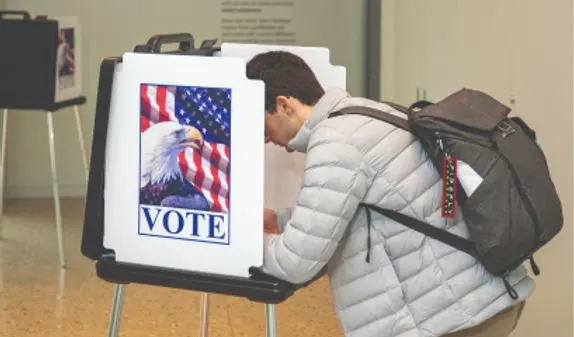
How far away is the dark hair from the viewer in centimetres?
210

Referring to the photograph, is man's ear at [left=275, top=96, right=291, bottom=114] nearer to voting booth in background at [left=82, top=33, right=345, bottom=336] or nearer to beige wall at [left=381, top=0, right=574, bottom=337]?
voting booth in background at [left=82, top=33, right=345, bottom=336]

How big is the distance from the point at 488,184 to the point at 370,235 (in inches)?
9.9

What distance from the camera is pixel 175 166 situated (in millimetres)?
1979

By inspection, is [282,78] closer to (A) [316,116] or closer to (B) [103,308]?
(A) [316,116]

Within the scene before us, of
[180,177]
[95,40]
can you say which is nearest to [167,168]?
[180,177]

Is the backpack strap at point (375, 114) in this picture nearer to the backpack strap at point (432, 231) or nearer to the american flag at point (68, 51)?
the backpack strap at point (432, 231)

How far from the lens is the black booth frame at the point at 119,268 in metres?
1.94

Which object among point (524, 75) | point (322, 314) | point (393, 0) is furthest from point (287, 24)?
point (524, 75)

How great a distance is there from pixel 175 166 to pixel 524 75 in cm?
157

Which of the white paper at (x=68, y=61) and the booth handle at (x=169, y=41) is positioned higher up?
the booth handle at (x=169, y=41)

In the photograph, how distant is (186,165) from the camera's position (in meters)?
1.97

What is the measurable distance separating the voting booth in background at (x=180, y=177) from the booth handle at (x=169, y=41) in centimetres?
4

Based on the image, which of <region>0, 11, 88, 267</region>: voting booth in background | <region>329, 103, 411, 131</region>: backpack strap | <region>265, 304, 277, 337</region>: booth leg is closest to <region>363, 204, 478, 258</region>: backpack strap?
<region>329, 103, 411, 131</region>: backpack strap

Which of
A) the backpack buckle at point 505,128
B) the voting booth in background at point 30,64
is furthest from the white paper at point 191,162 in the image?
the voting booth in background at point 30,64
